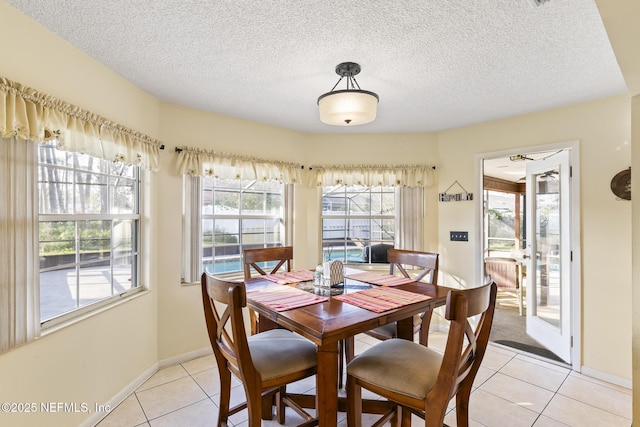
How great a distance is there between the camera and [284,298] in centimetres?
186

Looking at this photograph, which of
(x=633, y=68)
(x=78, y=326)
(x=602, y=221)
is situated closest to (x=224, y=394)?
(x=78, y=326)

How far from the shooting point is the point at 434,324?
3.68 metres

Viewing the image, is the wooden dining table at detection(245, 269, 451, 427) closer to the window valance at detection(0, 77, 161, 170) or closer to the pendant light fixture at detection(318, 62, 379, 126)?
the pendant light fixture at detection(318, 62, 379, 126)

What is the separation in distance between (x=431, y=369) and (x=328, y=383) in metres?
0.53

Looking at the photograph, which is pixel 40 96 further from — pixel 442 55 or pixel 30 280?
pixel 442 55

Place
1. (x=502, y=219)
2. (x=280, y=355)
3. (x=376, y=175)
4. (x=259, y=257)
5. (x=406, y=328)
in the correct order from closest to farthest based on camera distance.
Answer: (x=280, y=355) → (x=406, y=328) → (x=259, y=257) → (x=376, y=175) → (x=502, y=219)

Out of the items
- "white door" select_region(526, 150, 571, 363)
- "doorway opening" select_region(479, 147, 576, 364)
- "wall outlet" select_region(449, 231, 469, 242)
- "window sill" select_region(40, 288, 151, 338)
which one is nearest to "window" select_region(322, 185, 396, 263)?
"wall outlet" select_region(449, 231, 469, 242)

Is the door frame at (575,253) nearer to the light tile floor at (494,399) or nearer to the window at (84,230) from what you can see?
the light tile floor at (494,399)

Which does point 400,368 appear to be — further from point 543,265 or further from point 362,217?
point 543,265

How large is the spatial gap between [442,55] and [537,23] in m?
0.49

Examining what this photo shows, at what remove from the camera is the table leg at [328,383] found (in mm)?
1421

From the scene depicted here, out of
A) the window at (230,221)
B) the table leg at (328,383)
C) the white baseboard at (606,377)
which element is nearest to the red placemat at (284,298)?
the table leg at (328,383)

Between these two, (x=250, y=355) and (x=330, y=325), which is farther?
(x=250, y=355)

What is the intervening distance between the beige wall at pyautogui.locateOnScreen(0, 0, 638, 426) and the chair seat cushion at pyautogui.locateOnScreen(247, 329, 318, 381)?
43.2 inches
